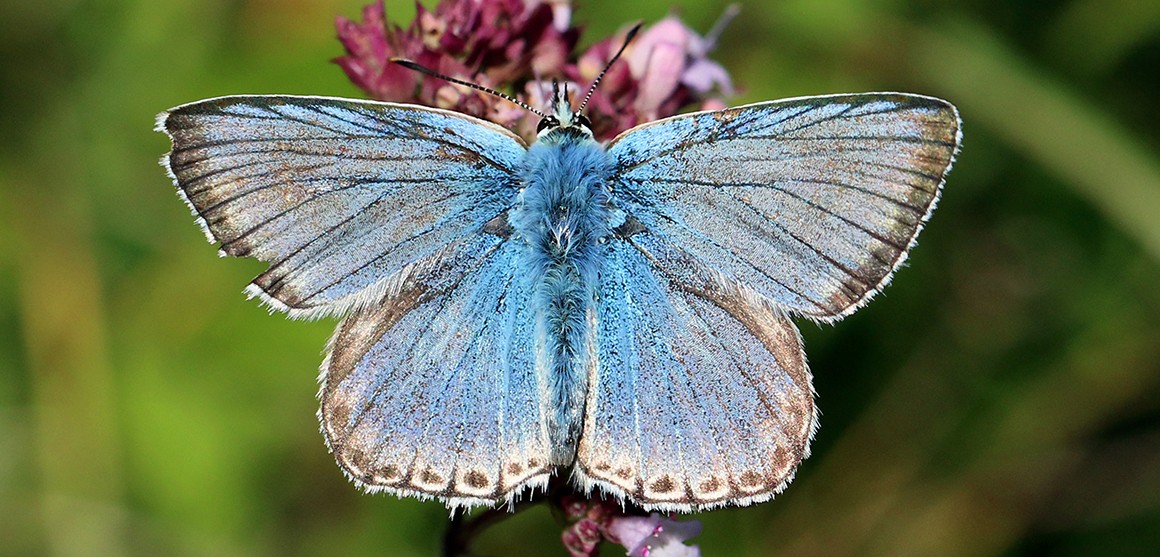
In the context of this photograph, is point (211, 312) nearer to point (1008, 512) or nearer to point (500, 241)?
point (500, 241)

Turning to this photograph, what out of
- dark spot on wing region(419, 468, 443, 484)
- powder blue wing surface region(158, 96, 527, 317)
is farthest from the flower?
powder blue wing surface region(158, 96, 527, 317)

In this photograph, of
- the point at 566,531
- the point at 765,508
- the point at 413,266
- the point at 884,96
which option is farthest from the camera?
the point at 765,508

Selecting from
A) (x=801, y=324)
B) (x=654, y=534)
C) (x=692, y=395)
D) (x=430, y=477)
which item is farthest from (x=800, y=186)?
(x=801, y=324)

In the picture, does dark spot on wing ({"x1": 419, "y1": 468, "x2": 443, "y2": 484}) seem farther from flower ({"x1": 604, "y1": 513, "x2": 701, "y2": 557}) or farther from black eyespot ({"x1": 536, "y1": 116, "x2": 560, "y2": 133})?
black eyespot ({"x1": 536, "y1": 116, "x2": 560, "y2": 133})

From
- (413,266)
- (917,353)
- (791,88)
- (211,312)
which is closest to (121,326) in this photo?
(211,312)

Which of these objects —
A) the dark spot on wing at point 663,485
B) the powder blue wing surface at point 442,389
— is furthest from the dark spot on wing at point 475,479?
the dark spot on wing at point 663,485

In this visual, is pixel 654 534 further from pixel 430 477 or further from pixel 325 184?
pixel 325 184
